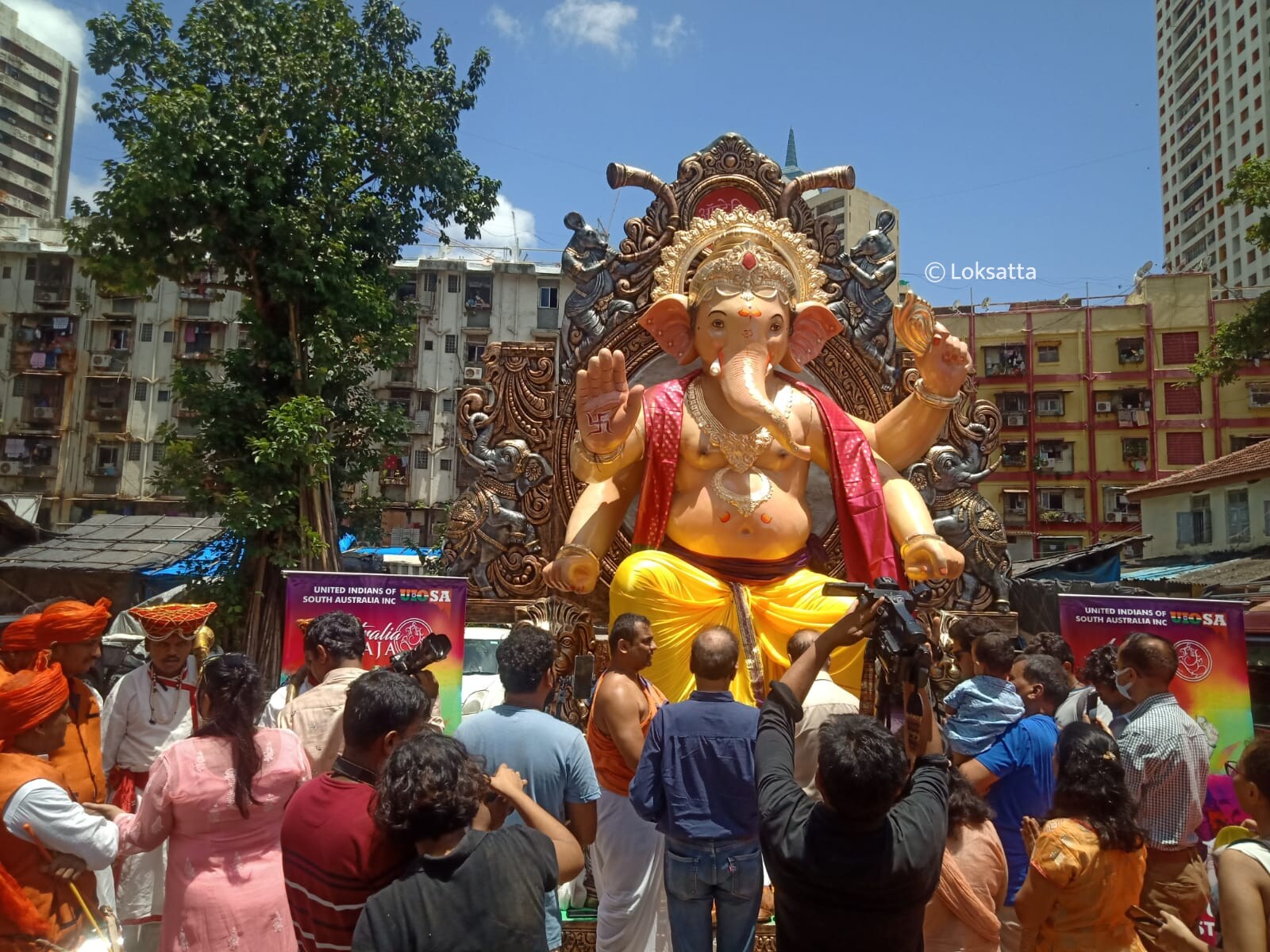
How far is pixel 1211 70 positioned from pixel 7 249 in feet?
145

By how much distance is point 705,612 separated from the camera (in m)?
5.48

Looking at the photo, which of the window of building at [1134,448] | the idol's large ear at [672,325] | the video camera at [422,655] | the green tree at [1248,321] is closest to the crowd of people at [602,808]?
the video camera at [422,655]

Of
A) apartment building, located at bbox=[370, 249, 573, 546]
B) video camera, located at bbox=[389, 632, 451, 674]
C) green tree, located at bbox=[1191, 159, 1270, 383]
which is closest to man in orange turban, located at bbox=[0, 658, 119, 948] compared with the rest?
video camera, located at bbox=[389, 632, 451, 674]

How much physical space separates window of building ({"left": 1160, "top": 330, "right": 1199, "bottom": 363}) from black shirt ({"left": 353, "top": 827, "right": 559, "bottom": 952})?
91.2 ft

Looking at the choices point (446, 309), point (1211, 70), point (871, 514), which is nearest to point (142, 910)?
point (871, 514)

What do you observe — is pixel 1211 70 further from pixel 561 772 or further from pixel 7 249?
pixel 561 772

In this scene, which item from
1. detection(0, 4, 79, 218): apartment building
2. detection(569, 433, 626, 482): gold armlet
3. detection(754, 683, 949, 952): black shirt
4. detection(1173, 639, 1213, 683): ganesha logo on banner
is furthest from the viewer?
detection(0, 4, 79, 218): apartment building

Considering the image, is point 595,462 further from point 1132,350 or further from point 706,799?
point 1132,350

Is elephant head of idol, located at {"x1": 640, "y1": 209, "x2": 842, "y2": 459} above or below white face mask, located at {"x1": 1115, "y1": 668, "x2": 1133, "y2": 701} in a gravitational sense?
above

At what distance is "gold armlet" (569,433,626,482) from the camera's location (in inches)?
236

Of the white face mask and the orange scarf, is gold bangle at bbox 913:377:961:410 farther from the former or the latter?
the orange scarf

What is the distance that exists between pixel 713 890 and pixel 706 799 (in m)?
0.30

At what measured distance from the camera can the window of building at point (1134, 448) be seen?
86.3 feet

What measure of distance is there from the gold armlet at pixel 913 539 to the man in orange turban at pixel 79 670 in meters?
4.16
